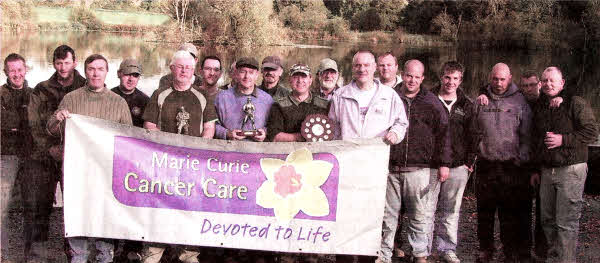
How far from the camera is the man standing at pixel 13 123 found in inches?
253

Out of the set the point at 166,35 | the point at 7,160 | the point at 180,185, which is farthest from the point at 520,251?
Result: the point at 166,35

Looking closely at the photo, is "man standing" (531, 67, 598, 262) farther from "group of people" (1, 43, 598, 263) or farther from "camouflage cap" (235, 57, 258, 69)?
"camouflage cap" (235, 57, 258, 69)

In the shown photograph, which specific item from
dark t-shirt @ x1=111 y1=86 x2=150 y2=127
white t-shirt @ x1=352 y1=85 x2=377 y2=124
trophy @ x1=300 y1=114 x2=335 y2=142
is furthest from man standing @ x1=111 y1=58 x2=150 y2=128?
white t-shirt @ x1=352 y1=85 x2=377 y2=124

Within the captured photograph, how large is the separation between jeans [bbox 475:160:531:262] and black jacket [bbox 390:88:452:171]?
0.62 meters

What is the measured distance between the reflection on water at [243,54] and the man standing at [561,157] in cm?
784

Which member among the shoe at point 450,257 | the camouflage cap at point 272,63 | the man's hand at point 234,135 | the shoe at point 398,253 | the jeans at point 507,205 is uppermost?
the camouflage cap at point 272,63

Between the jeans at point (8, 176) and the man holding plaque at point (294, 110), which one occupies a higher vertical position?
the man holding plaque at point (294, 110)

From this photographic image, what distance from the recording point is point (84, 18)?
68.6ft

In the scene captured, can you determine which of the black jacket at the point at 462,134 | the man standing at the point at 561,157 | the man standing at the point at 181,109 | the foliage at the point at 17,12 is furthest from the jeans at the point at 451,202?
the foliage at the point at 17,12

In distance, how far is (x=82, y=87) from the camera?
6.08 meters

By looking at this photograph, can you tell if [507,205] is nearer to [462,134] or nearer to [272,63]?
[462,134]

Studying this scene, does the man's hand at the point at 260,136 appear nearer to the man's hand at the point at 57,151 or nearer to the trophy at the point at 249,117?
the trophy at the point at 249,117

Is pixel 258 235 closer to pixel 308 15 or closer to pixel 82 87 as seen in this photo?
pixel 82 87

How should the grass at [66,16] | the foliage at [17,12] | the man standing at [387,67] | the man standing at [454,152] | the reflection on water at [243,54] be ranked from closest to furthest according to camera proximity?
the man standing at [454,152], the man standing at [387,67], the foliage at [17,12], the grass at [66,16], the reflection on water at [243,54]
